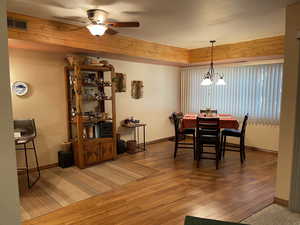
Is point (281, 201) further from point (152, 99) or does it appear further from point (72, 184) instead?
point (152, 99)

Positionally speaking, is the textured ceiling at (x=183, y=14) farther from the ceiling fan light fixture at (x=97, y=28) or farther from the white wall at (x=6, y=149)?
the white wall at (x=6, y=149)

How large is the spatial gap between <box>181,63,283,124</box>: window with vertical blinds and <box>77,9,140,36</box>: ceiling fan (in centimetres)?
354

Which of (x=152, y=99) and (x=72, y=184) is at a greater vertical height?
(x=152, y=99)

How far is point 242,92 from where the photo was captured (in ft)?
17.4

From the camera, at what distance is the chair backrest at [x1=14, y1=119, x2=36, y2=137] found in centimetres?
362

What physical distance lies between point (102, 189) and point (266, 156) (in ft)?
12.1

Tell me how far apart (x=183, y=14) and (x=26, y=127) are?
10.5ft

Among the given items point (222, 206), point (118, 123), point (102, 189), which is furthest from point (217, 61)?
point (102, 189)

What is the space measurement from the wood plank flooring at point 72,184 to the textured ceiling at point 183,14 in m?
2.57

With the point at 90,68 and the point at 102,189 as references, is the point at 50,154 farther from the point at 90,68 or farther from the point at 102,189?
the point at 90,68

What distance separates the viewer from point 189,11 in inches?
114

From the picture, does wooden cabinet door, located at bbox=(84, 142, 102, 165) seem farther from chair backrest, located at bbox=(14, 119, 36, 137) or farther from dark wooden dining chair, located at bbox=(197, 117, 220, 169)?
dark wooden dining chair, located at bbox=(197, 117, 220, 169)

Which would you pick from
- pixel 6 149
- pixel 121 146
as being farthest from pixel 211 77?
pixel 6 149

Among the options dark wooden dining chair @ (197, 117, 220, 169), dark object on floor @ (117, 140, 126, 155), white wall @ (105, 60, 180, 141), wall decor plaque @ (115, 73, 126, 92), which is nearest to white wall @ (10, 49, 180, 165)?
white wall @ (105, 60, 180, 141)
